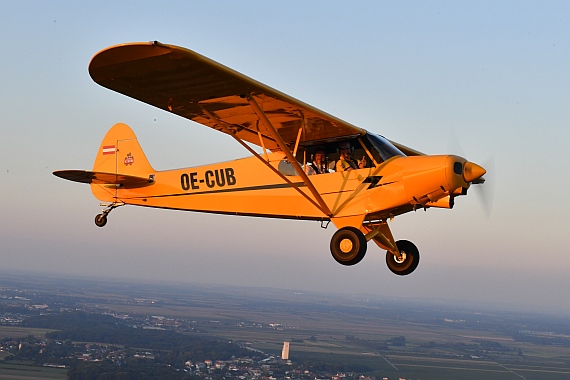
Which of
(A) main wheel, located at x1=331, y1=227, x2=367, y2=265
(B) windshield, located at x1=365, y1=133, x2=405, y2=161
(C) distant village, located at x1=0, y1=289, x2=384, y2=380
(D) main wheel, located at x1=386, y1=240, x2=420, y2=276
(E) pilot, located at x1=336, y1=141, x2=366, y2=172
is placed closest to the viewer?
(A) main wheel, located at x1=331, y1=227, x2=367, y2=265

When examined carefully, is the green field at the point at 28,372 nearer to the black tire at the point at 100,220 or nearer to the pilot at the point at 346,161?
the black tire at the point at 100,220

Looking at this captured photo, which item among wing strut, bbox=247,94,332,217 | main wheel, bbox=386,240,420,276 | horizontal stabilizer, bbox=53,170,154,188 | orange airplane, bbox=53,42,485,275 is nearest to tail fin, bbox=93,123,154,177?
horizontal stabilizer, bbox=53,170,154,188

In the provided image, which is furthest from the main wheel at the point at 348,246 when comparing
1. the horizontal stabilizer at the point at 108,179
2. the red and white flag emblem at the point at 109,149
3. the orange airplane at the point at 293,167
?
the red and white flag emblem at the point at 109,149

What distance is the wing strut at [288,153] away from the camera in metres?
11.0

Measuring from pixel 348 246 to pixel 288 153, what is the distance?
1.75 m

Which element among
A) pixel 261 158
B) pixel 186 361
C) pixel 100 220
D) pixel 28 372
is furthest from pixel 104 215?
pixel 186 361

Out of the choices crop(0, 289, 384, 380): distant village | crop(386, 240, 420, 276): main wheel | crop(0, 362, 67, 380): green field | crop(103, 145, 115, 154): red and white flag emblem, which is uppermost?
crop(103, 145, 115, 154): red and white flag emblem

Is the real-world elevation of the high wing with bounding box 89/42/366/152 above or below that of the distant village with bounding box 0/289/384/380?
above

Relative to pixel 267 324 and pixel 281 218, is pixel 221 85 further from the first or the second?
pixel 267 324

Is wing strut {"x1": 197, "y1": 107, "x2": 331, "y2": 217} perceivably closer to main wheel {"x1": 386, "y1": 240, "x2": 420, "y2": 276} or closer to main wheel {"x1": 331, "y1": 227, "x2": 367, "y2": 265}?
main wheel {"x1": 331, "y1": 227, "x2": 367, "y2": 265}

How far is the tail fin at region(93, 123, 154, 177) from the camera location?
15.9 m

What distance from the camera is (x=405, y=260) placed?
1258 cm

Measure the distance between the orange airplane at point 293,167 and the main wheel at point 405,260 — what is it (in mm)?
17

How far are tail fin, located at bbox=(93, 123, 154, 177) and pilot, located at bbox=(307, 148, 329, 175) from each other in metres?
4.63
